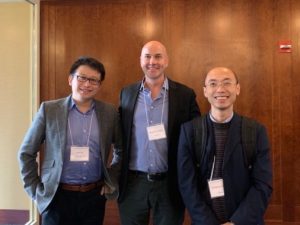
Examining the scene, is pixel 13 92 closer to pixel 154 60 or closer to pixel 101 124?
pixel 101 124

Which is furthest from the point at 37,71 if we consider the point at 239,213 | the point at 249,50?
the point at 239,213

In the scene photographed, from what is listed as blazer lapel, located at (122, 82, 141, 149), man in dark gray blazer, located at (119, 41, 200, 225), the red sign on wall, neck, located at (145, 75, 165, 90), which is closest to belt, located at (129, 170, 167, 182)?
man in dark gray blazer, located at (119, 41, 200, 225)

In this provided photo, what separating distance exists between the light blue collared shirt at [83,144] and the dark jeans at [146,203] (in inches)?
10.5

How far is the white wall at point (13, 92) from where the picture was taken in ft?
10.6

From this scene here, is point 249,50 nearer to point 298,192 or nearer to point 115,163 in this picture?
point 298,192

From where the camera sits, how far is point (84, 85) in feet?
6.14

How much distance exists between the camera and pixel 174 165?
6.72 ft

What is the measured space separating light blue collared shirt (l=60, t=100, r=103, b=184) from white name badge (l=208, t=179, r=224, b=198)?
2.30 ft

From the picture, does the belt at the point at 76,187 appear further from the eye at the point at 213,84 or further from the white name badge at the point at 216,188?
the eye at the point at 213,84

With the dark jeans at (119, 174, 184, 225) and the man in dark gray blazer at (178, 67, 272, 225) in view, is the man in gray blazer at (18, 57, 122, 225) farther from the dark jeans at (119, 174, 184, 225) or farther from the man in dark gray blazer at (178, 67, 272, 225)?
the man in dark gray blazer at (178, 67, 272, 225)

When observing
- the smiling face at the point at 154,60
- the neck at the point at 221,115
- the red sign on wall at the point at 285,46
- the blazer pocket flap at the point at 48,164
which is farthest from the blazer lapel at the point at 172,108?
the red sign on wall at the point at 285,46

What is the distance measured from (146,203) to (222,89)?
907 mm

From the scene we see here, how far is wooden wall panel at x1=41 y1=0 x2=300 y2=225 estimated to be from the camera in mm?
3188

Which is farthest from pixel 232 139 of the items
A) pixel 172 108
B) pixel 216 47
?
pixel 216 47
